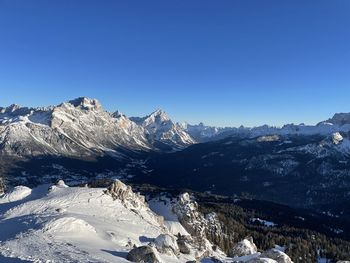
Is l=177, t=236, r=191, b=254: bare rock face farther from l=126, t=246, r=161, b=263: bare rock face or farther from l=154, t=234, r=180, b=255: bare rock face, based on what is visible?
l=126, t=246, r=161, b=263: bare rock face

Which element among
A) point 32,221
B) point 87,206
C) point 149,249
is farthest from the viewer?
point 87,206

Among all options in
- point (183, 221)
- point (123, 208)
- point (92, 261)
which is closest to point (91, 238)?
point (92, 261)

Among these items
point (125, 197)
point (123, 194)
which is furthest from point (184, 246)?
point (123, 194)

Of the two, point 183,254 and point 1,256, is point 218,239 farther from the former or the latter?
point 1,256

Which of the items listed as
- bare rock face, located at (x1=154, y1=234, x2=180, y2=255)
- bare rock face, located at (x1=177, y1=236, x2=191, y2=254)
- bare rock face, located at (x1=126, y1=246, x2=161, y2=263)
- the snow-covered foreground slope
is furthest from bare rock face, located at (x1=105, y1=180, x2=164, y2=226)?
bare rock face, located at (x1=126, y1=246, x2=161, y2=263)

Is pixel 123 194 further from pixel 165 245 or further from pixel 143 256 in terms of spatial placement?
pixel 143 256
